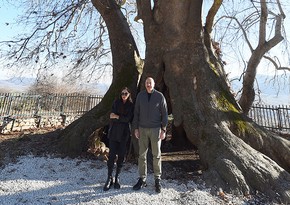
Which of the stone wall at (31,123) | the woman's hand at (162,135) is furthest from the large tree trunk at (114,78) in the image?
the stone wall at (31,123)

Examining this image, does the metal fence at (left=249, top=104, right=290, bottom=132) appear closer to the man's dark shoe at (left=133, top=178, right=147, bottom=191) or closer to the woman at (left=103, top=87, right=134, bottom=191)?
the man's dark shoe at (left=133, top=178, right=147, bottom=191)

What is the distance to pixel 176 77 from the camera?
6.45 metres

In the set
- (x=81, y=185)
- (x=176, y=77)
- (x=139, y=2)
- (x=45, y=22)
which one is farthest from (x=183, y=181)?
(x=45, y=22)

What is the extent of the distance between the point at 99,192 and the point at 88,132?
2.68 metres

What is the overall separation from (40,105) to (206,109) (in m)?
8.78

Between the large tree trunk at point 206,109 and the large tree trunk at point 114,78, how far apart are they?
3.37 feet

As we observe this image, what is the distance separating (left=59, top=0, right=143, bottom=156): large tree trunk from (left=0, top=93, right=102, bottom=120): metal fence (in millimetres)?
3953

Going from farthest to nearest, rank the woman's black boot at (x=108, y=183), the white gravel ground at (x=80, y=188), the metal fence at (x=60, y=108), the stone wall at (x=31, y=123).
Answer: the metal fence at (x=60, y=108)
the stone wall at (x=31, y=123)
the woman's black boot at (x=108, y=183)
the white gravel ground at (x=80, y=188)

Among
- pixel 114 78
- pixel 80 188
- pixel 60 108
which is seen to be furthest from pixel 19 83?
pixel 80 188

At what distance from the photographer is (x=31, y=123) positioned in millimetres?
11031

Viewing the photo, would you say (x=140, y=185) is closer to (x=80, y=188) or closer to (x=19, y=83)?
(x=80, y=188)

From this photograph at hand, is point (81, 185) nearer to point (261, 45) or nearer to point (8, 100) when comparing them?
point (261, 45)

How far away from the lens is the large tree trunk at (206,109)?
4.82 meters

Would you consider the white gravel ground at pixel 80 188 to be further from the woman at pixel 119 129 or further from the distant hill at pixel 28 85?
the distant hill at pixel 28 85
